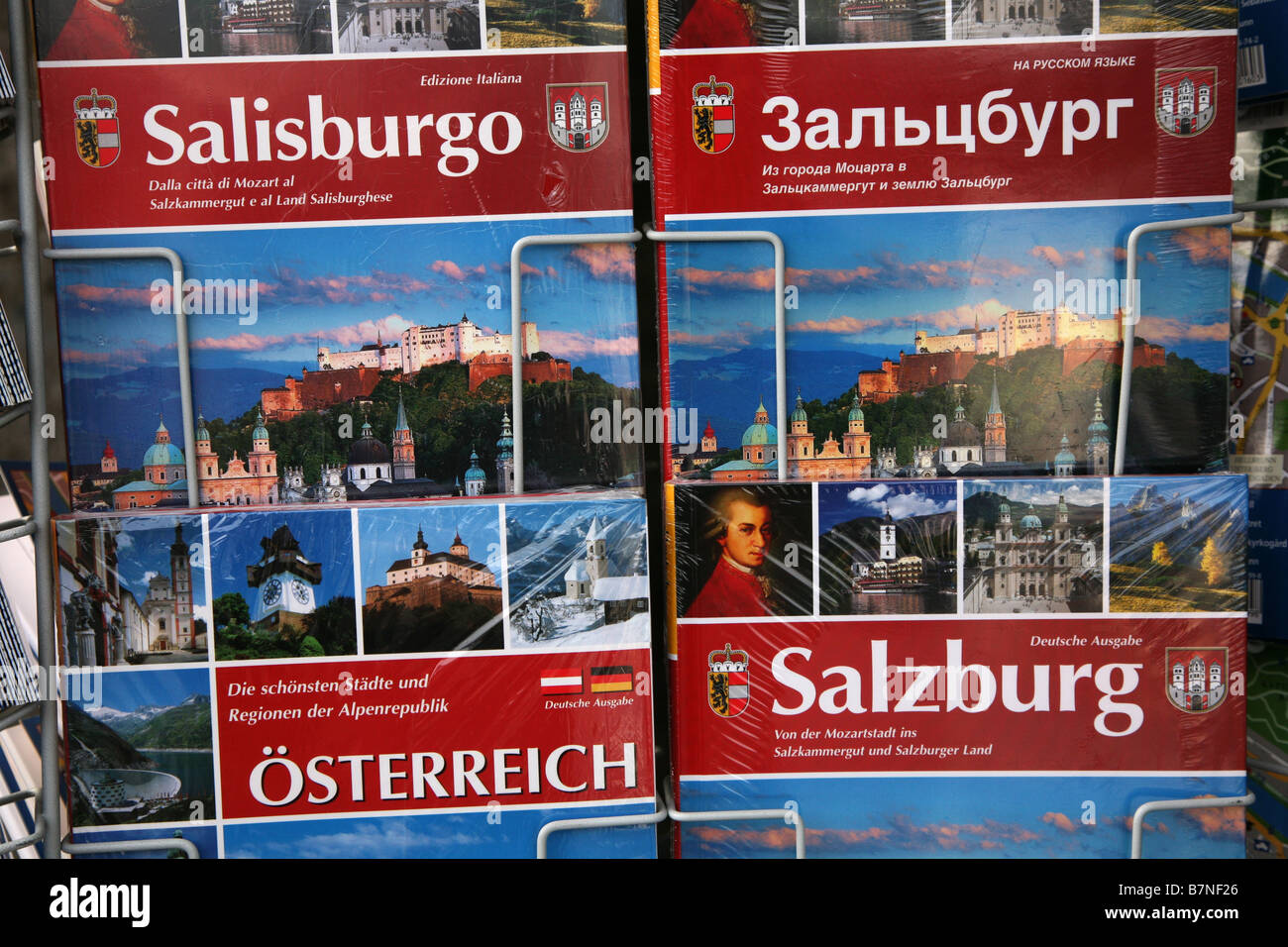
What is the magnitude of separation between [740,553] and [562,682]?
1.22 feet

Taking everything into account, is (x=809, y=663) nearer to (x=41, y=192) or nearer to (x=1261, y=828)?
(x=1261, y=828)

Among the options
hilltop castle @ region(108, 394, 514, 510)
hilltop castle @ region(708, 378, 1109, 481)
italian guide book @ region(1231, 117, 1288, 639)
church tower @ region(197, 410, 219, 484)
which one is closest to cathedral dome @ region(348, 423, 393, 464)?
hilltop castle @ region(108, 394, 514, 510)

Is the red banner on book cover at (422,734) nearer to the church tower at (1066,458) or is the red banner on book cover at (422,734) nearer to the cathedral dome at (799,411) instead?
the cathedral dome at (799,411)

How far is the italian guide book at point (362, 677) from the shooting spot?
55.6 inches

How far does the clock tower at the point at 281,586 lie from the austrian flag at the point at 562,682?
0.41m

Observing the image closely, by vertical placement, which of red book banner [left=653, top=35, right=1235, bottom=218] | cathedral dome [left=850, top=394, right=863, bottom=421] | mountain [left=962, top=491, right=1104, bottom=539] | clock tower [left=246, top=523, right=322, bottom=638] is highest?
red book banner [left=653, top=35, right=1235, bottom=218]

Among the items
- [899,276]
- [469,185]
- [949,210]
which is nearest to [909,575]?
[899,276]

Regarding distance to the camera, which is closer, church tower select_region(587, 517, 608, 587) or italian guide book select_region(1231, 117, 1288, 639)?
church tower select_region(587, 517, 608, 587)

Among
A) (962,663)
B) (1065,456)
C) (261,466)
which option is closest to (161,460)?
(261,466)

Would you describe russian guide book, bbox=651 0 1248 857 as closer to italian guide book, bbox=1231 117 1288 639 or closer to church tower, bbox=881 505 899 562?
church tower, bbox=881 505 899 562

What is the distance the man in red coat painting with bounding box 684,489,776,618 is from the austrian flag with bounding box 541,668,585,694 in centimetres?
24

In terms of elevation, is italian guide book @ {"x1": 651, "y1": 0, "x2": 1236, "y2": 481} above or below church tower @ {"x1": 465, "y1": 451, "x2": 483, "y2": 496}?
above

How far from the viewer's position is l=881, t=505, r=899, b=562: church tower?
1.46m

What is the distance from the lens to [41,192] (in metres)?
1.63
